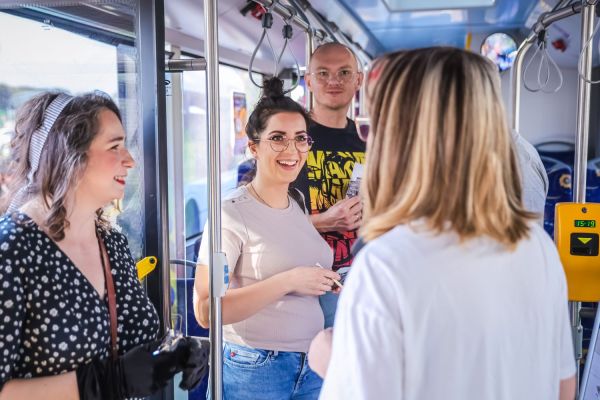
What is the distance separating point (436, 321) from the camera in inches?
39.4

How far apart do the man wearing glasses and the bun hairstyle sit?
0.57 ft

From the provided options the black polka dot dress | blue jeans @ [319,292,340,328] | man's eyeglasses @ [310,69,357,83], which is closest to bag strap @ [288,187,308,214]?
blue jeans @ [319,292,340,328]

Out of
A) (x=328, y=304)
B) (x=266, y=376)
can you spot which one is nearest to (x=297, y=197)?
(x=328, y=304)

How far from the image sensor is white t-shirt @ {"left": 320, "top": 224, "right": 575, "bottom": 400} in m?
0.99

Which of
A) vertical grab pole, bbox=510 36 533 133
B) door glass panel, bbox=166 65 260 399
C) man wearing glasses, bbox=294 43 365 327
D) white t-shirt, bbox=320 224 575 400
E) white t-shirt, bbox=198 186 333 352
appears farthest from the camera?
door glass panel, bbox=166 65 260 399

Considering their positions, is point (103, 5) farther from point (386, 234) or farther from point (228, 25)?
point (228, 25)

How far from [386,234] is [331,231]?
53.0 inches

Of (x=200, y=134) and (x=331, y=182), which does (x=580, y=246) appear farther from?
(x=200, y=134)

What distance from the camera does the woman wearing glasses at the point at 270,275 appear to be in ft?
6.77

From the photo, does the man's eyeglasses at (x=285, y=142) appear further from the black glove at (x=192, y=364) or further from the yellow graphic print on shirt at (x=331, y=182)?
the black glove at (x=192, y=364)

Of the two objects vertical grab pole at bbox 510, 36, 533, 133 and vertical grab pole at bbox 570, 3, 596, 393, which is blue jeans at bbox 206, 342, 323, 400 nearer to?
vertical grab pole at bbox 570, 3, 596, 393

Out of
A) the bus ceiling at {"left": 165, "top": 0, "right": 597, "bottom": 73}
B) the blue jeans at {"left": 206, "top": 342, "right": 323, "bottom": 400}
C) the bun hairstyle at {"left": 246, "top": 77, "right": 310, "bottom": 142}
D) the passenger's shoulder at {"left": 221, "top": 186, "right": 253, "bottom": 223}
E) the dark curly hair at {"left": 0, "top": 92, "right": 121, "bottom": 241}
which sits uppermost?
the bus ceiling at {"left": 165, "top": 0, "right": 597, "bottom": 73}

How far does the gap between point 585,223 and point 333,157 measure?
1.08m

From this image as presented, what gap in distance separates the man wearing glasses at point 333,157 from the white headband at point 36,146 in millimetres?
1015
